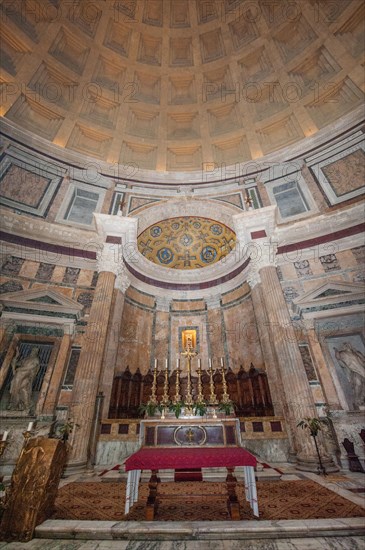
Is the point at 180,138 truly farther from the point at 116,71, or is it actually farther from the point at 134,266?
the point at 134,266

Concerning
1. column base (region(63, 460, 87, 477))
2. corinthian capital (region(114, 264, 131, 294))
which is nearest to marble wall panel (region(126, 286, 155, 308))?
corinthian capital (region(114, 264, 131, 294))

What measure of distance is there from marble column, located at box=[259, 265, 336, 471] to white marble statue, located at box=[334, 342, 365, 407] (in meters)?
1.19

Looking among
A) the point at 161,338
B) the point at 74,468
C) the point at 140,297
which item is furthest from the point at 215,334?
the point at 74,468

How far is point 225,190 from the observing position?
14945 mm

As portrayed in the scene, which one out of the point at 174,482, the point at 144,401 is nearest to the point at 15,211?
the point at 144,401

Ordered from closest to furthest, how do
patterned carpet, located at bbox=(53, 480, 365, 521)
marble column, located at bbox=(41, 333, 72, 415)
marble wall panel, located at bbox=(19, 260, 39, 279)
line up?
patterned carpet, located at bbox=(53, 480, 365, 521) < marble column, located at bbox=(41, 333, 72, 415) < marble wall panel, located at bbox=(19, 260, 39, 279)

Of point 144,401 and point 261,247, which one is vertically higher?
point 261,247

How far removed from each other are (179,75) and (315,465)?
2102 centimetres

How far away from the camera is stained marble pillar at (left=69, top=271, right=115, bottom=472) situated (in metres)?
7.39

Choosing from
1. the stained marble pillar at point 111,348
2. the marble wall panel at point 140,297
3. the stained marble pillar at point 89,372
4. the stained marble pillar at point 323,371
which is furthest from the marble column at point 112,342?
the stained marble pillar at point 323,371

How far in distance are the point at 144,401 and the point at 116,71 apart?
19.3 m

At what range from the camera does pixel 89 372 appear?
8.54m

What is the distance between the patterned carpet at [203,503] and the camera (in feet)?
12.2

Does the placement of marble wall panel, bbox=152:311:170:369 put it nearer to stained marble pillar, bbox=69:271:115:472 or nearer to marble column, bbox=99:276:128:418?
marble column, bbox=99:276:128:418
